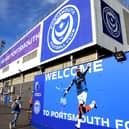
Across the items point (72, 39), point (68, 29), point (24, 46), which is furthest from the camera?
point (24, 46)

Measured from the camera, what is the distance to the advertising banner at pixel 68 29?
779 inches

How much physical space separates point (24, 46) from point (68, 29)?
16077 mm

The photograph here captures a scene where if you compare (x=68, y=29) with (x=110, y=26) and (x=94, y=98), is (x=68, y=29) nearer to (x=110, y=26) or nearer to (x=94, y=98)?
(x=110, y=26)

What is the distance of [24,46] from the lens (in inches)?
1416

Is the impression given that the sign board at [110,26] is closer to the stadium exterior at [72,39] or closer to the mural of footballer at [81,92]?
the stadium exterior at [72,39]

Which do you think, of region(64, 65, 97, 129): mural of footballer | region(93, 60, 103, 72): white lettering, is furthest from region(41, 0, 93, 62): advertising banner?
region(93, 60, 103, 72): white lettering

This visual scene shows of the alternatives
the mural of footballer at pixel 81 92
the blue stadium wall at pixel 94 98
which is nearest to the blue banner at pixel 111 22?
the blue stadium wall at pixel 94 98

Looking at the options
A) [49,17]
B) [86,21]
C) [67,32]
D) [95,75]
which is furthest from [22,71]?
[95,75]

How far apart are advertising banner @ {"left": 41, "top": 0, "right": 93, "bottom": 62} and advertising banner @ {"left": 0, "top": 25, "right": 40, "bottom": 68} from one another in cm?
431

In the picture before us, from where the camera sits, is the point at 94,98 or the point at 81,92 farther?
the point at 81,92

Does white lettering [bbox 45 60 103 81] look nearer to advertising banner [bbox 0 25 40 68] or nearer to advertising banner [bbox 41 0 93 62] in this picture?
advertising banner [bbox 41 0 93 62]

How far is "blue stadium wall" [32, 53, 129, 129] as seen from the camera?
7840 mm

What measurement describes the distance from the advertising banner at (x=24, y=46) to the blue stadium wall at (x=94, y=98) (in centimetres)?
1774

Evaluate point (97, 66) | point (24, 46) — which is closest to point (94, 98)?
point (97, 66)
